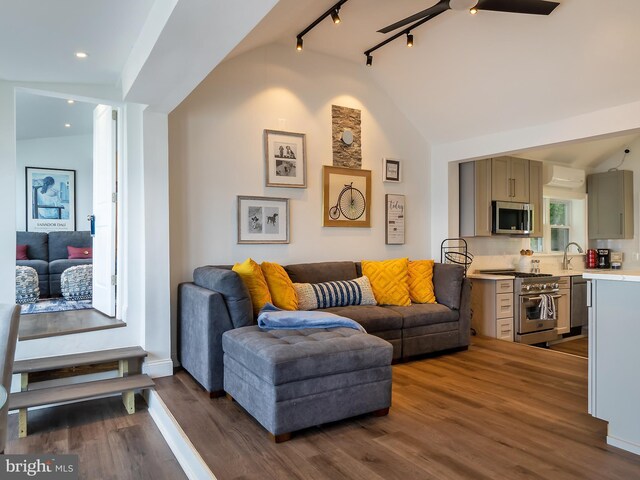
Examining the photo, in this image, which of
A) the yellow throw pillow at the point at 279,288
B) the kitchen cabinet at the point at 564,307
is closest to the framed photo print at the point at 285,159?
the yellow throw pillow at the point at 279,288

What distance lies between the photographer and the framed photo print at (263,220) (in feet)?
13.6

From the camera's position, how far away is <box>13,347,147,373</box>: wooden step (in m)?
2.99

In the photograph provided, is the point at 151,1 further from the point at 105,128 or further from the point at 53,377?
the point at 53,377

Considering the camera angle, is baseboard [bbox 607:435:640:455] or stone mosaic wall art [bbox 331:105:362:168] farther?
stone mosaic wall art [bbox 331:105:362:168]

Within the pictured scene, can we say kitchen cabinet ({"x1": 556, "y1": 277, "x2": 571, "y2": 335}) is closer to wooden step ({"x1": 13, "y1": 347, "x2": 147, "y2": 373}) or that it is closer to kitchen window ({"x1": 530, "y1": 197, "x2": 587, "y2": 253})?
kitchen window ({"x1": 530, "y1": 197, "x2": 587, "y2": 253})

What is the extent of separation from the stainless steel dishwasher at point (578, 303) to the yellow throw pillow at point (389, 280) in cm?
274

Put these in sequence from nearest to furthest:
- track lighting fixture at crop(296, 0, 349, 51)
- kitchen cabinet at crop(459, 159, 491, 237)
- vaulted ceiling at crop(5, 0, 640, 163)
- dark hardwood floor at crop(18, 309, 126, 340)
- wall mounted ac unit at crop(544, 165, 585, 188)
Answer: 1. vaulted ceiling at crop(5, 0, 640, 163)
2. dark hardwood floor at crop(18, 309, 126, 340)
3. track lighting fixture at crop(296, 0, 349, 51)
4. kitchen cabinet at crop(459, 159, 491, 237)
5. wall mounted ac unit at crop(544, 165, 585, 188)

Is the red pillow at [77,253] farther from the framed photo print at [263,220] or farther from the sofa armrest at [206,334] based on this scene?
the sofa armrest at [206,334]

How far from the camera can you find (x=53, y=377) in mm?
3510

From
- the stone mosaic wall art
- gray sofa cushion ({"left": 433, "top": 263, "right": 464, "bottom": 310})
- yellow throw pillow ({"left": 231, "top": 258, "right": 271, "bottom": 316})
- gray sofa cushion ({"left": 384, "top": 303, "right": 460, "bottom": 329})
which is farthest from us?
the stone mosaic wall art

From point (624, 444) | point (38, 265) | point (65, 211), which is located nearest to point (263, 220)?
point (624, 444)

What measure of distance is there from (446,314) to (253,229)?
202cm

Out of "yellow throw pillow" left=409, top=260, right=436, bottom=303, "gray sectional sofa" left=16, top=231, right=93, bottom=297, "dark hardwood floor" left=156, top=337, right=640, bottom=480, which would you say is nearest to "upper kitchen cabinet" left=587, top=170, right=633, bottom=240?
"yellow throw pillow" left=409, top=260, right=436, bottom=303

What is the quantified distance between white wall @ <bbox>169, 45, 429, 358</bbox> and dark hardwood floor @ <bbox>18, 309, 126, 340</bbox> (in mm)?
639
